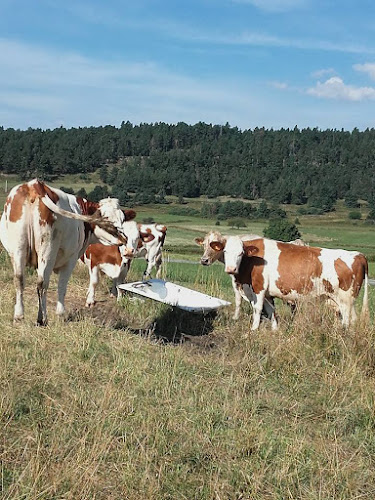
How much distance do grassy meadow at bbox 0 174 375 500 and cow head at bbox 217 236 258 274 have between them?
2.51 m

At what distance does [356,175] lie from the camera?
144 meters

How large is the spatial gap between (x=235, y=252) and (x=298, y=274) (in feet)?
3.74

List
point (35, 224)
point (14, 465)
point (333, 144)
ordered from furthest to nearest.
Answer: point (333, 144)
point (35, 224)
point (14, 465)

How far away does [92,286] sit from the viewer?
35.6ft

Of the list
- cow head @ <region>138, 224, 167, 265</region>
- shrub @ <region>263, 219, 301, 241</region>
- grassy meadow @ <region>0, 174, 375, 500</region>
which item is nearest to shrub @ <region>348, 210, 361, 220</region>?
shrub @ <region>263, 219, 301, 241</region>

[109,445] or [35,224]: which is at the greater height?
[35,224]

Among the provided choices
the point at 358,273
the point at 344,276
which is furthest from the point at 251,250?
the point at 358,273

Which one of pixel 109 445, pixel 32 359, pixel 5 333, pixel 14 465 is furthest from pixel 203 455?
pixel 5 333

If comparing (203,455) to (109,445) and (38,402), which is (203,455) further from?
(38,402)

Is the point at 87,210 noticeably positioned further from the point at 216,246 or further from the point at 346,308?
the point at 346,308

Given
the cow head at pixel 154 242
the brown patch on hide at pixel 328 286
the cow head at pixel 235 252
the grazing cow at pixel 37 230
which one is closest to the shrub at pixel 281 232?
the cow head at pixel 154 242

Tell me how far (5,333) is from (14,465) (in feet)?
7.78

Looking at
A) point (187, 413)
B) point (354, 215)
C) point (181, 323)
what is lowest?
point (354, 215)

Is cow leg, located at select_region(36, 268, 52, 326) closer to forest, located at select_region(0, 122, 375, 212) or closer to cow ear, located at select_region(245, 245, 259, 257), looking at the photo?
cow ear, located at select_region(245, 245, 259, 257)
